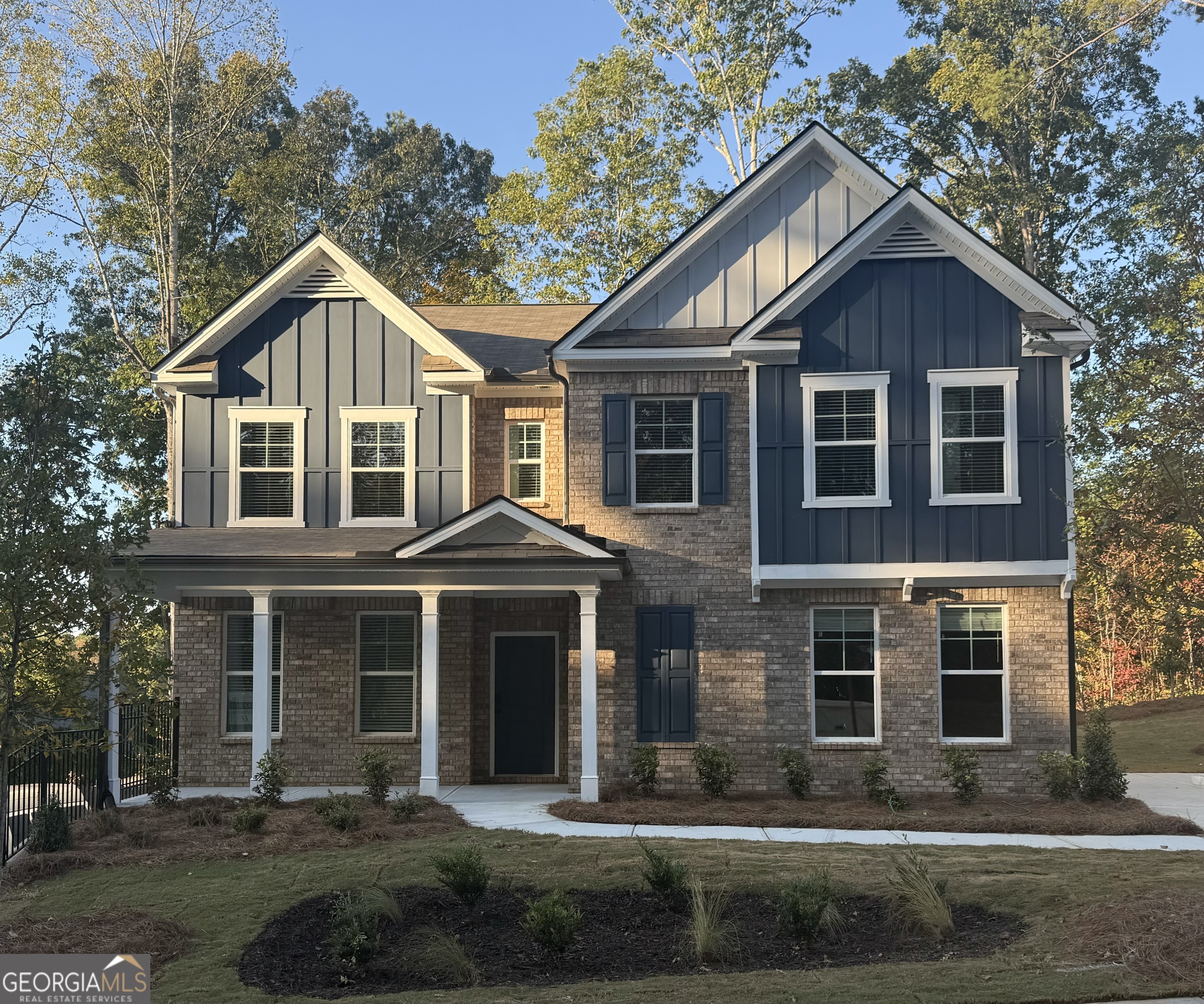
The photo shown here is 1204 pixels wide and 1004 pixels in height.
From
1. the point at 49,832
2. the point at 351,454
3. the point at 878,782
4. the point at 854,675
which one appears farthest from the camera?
the point at 351,454

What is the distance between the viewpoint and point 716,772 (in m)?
15.9

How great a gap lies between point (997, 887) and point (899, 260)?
9055 mm

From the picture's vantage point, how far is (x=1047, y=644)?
16.5 m

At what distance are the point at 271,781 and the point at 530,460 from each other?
20.5 ft

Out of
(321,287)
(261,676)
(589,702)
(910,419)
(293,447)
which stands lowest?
(589,702)

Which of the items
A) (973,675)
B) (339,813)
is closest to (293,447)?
(339,813)

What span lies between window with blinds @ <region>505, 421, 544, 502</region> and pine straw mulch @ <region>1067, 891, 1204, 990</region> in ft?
36.0

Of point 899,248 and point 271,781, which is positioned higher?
point 899,248

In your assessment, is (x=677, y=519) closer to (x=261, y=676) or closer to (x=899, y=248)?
(x=899, y=248)

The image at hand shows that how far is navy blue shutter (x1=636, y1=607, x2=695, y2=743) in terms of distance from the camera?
54.5 feet

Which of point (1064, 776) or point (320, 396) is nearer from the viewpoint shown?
point (1064, 776)

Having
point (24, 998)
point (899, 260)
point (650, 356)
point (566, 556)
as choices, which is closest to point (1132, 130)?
point (899, 260)

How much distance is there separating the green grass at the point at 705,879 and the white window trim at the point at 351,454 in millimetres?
6289

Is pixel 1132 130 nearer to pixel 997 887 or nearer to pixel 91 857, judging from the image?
pixel 997 887
